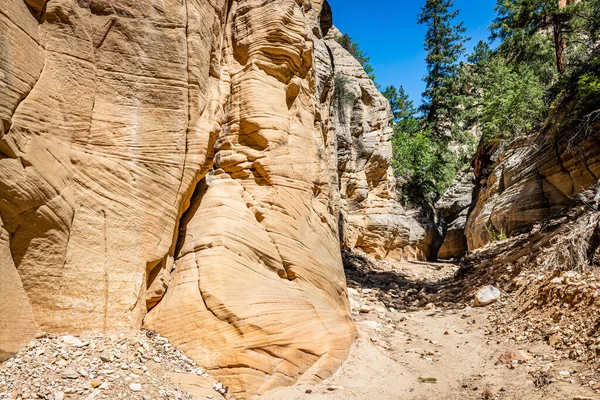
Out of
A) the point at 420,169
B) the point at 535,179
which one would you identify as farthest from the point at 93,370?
the point at 420,169

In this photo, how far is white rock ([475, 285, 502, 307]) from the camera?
7535 millimetres

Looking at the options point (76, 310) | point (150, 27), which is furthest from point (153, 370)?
point (150, 27)

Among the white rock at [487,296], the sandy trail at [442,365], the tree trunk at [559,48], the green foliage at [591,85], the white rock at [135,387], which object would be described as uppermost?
the tree trunk at [559,48]

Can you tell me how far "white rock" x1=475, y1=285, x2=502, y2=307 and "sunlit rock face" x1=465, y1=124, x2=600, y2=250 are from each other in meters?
2.53

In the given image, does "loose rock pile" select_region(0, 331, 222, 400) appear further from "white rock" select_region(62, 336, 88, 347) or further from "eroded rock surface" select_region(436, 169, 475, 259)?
"eroded rock surface" select_region(436, 169, 475, 259)

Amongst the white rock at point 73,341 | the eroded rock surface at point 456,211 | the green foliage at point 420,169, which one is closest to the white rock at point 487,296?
the white rock at point 73,341

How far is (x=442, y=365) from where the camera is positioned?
5363mm

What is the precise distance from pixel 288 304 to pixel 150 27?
3.33 meters

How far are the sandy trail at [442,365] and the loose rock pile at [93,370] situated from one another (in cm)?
106

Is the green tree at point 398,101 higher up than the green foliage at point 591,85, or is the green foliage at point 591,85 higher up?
the green tree at point 398,101

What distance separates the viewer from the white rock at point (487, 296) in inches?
297

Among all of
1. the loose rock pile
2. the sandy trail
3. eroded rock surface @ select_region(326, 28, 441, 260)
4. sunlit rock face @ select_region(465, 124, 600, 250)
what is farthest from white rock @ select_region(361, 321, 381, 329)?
eroded rock surface @ select_region(326, 28, 441, 260)

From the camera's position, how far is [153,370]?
3561 mm

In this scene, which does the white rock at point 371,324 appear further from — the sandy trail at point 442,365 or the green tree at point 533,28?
the green tree at point 533,28
